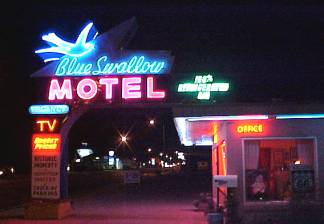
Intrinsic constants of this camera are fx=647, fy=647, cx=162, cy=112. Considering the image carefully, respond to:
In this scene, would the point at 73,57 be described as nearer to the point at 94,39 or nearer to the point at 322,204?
the point at 94,39

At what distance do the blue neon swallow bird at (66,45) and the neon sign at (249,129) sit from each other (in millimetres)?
6555

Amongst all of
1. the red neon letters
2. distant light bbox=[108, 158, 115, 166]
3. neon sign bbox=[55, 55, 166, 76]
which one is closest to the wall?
the red neon letters

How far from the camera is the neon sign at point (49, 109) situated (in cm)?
2127

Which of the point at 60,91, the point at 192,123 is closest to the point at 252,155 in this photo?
the point at 192,123

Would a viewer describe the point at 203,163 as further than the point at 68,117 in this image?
Yes

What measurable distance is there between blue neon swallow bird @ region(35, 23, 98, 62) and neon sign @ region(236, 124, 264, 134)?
6.55 metres

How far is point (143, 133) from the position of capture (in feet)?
418

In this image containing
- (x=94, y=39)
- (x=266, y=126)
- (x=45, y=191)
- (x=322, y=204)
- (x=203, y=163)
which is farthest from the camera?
Answer: (x=203, y=163)

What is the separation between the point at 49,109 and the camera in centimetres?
2150

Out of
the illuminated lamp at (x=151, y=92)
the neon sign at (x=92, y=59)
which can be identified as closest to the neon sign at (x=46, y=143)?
the neon sign at (x=92, y=59)

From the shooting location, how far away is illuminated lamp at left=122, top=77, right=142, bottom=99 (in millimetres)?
22484

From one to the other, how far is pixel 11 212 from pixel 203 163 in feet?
218

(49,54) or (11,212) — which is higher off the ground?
(49,54)

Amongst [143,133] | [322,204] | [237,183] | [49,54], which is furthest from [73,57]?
[143,133]
